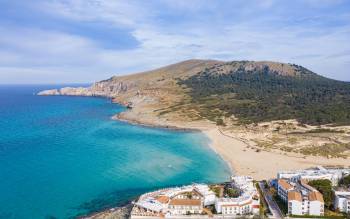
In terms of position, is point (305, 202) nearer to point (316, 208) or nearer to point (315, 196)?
point (316, 208)

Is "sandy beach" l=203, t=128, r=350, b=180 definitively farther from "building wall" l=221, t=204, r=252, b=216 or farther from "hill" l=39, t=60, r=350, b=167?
"building wall" l=221, t=204, r=252, b=216

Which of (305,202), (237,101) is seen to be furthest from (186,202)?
(237,101)

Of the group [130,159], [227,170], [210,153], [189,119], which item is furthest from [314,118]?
[130,159]

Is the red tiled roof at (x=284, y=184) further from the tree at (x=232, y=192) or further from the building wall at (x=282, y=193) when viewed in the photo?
the tree at (x=232, y=192)

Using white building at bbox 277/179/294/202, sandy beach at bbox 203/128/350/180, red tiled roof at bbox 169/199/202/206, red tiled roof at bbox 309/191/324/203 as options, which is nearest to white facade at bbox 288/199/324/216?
red tiled roof at bbox 309/191/324/203

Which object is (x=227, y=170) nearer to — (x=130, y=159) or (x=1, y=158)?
(x=130, y=159)

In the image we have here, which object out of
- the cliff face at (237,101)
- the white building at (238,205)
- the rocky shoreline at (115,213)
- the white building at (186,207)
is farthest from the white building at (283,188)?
the cliff face at (237,101)
